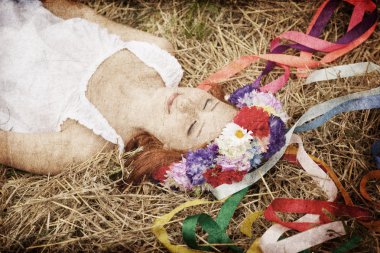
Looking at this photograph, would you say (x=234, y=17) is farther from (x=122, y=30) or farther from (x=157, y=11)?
(x=122, y=30)

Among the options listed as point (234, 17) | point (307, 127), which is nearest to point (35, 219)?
point (307, 127)

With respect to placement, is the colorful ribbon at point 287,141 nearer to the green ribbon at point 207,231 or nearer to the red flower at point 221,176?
the red flower at point 221,176

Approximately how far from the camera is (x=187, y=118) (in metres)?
1.65

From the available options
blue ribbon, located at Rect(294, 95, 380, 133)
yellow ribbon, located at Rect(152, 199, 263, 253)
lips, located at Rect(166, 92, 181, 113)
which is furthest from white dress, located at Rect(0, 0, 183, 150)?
blue ribbon, located at Rect(294, 95, 380, 133)

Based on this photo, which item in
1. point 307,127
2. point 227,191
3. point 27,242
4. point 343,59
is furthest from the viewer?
point 343,59

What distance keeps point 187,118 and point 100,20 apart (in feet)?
2.31

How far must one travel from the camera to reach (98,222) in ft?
5.10

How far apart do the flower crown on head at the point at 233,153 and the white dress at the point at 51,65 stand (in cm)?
31

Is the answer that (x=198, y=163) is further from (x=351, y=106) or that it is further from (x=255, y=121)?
(x=351, y=106)

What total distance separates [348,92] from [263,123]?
503mm

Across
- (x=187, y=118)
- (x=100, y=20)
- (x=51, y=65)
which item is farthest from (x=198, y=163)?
(x=100, y=20)

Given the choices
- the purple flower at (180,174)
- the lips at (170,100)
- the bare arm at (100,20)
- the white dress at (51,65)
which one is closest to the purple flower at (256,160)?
the purple flower at (180,174)

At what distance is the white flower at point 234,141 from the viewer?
5.01 feet

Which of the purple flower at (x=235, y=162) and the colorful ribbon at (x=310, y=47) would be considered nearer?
the purple flower at (x=235, y=162)
